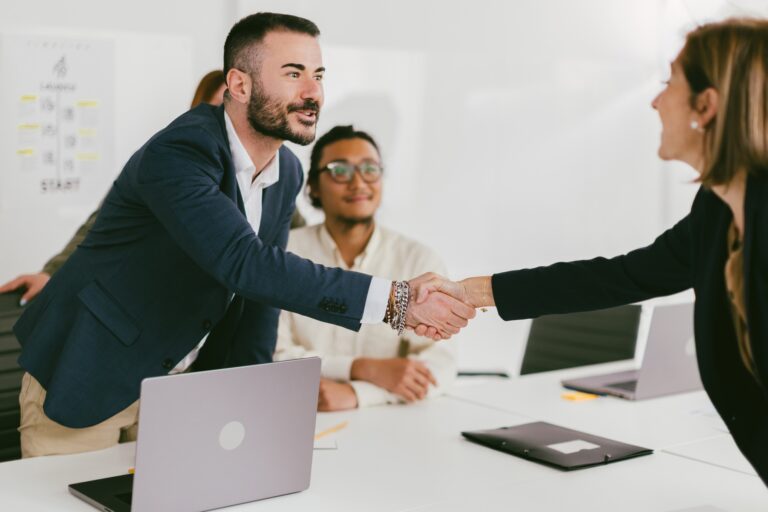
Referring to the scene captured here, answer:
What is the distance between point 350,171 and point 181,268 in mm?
1168

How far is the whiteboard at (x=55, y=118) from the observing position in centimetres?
376

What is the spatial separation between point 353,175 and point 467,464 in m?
1.42

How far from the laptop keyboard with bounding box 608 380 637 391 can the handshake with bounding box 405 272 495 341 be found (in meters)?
0.71

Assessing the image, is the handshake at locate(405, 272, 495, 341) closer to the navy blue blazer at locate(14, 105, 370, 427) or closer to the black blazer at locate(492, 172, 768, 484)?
the navy blue blazer at locate(14, 105, 370, 427)

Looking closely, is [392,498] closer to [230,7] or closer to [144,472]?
[144,472]

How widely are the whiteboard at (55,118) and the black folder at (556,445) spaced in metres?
2.29

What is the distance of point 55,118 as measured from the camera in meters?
3.88

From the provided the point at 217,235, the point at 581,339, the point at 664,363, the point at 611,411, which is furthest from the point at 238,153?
the point at 581,339

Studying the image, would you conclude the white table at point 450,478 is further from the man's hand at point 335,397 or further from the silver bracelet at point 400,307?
the silver bracelet at point 400,307

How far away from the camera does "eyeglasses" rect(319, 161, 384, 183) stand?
3.32 meters

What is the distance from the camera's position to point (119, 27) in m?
3.97

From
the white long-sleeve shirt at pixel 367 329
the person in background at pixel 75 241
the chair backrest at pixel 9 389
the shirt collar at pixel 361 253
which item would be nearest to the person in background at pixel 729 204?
the white long-sleeve shirt at pixel 367 329

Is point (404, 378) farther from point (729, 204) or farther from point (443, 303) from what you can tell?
point (729, 204)

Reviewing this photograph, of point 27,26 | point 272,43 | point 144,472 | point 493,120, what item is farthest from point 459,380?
point 144,472
